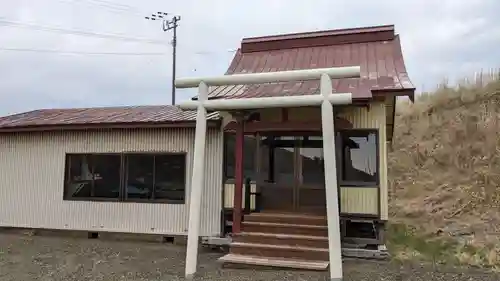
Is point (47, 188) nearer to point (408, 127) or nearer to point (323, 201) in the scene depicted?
point (323, 201)

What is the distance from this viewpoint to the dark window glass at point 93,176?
1078cm

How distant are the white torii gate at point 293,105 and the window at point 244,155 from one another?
2.14 meters

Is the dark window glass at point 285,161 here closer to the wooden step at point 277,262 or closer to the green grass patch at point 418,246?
the wooden step at point 277,262

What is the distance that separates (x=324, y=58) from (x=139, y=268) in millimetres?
5906

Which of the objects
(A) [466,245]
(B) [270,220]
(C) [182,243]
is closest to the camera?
(B) [270,220]

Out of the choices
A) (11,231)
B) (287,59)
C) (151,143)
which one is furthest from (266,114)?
(11,231)

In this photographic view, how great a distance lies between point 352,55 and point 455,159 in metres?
6.23

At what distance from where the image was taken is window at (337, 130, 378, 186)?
342 inches

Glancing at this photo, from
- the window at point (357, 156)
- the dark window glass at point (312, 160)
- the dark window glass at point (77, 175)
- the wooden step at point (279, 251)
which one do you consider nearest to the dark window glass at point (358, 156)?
the window at point (357, 156)

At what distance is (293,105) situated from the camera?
6.87 m

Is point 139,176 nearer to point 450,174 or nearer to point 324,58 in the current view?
point 324,58

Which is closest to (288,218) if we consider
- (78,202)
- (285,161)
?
(285,161)

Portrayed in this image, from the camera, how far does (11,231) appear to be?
37.4ft

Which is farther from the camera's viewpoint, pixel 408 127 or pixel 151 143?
pixel 408 127
